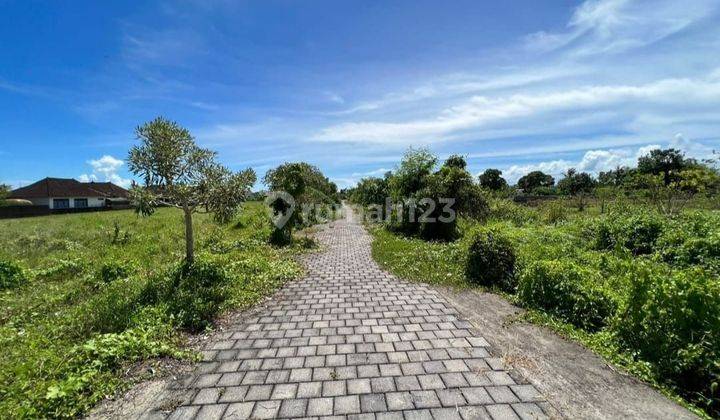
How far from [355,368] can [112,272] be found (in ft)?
20.7

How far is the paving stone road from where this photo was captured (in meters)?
2.86

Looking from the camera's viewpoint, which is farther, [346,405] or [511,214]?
[511,214]

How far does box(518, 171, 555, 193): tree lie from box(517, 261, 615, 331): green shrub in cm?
7707

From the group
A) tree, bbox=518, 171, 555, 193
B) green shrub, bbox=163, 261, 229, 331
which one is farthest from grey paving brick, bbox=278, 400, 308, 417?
tree, bbox=518, 171, 555, 193

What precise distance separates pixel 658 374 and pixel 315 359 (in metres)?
3.36

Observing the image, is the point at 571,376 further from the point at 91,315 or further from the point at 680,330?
the point at 91,315

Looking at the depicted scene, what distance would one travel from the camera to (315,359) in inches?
145

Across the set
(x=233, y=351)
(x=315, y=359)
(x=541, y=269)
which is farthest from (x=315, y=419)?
(x=541, y=269)

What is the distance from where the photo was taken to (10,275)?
712cm

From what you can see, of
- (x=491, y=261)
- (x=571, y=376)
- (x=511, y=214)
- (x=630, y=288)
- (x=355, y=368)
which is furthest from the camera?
(x=511, y=214)

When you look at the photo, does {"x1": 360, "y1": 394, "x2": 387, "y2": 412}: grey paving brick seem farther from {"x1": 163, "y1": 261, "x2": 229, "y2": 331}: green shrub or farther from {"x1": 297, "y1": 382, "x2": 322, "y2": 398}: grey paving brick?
{"x1": 163, "y1": 261, "x2": 229, "y2": 331}: green shrub

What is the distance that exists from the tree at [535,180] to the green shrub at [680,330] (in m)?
78.4

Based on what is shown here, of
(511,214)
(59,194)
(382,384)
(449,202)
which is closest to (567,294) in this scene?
(382,384)

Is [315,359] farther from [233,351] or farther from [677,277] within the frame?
[677,277]
